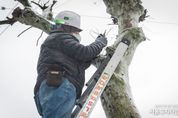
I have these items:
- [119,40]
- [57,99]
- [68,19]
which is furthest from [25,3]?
[57,99]

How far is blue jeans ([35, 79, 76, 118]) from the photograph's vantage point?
378 cm

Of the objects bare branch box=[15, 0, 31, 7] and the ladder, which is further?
bare branch box=[15, 0, 31, 7]

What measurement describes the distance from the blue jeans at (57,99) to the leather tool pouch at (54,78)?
0.05 meters

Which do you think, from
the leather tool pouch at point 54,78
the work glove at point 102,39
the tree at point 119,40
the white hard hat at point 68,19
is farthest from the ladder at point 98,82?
the white hard hat at point 68,19

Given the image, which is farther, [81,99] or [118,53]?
[118,53]

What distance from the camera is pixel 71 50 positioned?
401 cm

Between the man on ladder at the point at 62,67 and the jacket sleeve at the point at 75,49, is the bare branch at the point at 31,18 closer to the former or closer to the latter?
the man on ladder at the point at 62,67

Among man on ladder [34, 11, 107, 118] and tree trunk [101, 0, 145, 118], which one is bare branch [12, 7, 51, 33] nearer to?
tree trunk [101, 0, 145, 118]

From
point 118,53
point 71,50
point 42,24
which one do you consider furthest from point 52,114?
point 42,24

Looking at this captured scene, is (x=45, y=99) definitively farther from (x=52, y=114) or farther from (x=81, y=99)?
(x=81, y=99)

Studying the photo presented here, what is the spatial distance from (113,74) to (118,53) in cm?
29

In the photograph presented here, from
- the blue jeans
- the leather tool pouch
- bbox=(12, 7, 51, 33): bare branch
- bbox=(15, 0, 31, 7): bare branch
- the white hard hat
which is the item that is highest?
bbox=(15, 0, 31, 7): bare branch

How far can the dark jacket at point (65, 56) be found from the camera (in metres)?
3.98

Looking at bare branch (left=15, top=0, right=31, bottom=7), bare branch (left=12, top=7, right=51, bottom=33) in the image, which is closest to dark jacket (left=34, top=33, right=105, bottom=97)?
bare branch (left=12, top=7, right=51, bottom=33)
